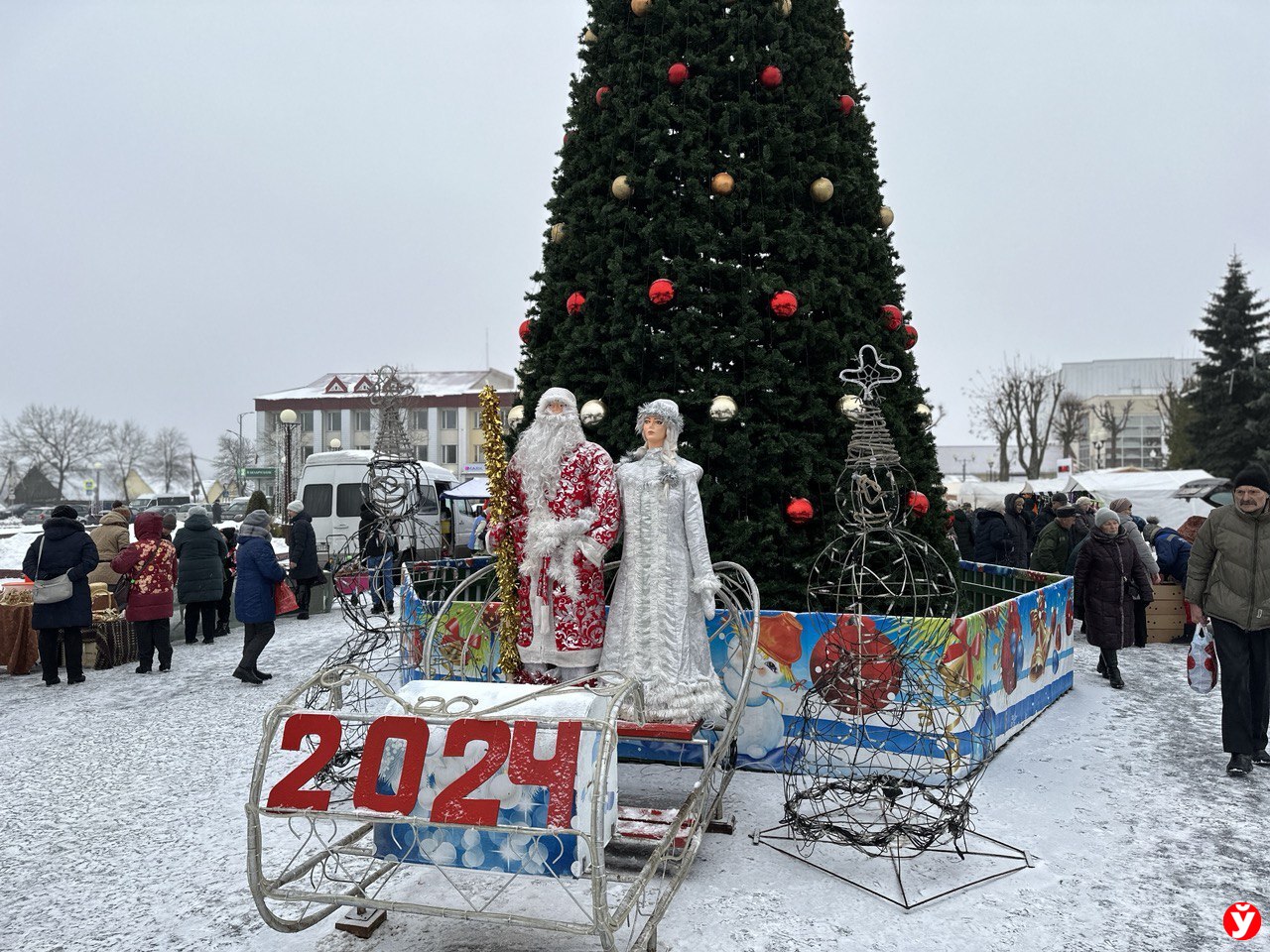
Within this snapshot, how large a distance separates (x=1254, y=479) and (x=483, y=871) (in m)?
5.44

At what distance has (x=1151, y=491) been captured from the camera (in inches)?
975

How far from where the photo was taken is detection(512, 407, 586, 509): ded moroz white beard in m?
5.09

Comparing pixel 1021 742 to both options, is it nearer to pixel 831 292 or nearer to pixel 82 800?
pixel 831 292

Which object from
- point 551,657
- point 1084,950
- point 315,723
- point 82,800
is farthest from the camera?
point 82,800

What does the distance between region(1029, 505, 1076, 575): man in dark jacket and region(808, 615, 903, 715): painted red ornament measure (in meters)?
6.37

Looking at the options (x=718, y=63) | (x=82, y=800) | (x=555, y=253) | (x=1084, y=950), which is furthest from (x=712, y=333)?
(x=82, y=800)

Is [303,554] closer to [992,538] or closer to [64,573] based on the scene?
[64,573]

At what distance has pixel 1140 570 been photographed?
8938 millimetres

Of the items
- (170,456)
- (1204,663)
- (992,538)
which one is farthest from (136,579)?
(170,456)

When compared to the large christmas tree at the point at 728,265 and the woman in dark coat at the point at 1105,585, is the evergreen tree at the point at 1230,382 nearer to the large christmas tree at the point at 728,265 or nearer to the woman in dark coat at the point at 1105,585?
the woman in dark coat at the point at 1105,585

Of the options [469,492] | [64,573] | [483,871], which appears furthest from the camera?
[469,492]

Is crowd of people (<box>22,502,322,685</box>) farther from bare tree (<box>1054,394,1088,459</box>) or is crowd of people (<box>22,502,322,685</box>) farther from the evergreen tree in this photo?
bare tree (<box>1054,394,1088,459</box>)

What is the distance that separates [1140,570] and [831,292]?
16.5 ft

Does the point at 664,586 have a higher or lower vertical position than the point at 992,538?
higher
